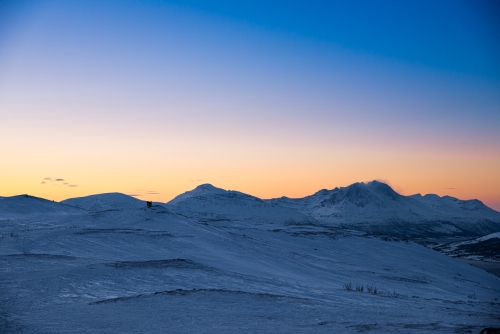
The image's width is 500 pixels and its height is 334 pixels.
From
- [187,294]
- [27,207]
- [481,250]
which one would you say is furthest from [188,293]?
[481,250]

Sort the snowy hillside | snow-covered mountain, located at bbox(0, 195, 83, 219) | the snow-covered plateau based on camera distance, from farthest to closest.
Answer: the snowy hillside → snow-covered mountain, located at bbox(0, 195, 83, 219) → the snow-covered plateau

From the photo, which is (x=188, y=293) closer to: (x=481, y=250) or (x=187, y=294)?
(x=187, y=294)

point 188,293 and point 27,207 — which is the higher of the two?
point 27,207

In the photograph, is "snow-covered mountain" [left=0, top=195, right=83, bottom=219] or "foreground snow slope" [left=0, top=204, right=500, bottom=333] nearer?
"foreground snow slope" [left=0, top=204, right=500, bottom=333]

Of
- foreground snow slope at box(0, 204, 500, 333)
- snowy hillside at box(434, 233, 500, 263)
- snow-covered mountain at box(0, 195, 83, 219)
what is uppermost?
snow-covered mountain at box(0, 195, 83, 219)

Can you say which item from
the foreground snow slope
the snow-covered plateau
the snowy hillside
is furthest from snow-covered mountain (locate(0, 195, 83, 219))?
the snowy hillside

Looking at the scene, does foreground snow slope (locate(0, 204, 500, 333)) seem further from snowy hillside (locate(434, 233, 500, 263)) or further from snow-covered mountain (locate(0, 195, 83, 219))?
snowy hillside (locate(434, 233, 500, 263))

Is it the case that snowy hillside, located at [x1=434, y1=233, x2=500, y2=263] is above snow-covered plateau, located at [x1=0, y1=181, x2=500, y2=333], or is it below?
below

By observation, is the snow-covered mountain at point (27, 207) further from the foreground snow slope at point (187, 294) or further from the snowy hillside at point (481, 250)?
the snowy hillside at point (481, 250)

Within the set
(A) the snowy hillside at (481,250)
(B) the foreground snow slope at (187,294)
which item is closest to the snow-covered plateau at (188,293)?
(B) the foreground snow slope at (187,294)

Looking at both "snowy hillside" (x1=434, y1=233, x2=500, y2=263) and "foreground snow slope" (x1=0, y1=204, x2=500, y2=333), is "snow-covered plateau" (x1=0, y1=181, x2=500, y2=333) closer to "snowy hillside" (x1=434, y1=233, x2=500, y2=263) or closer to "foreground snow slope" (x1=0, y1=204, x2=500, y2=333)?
"foreground snow slope" (x1=0, y1=204, x2=500, y2=333)

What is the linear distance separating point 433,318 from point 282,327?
479 centimetres

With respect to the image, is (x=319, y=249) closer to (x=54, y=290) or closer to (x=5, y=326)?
(x=54, y=290)

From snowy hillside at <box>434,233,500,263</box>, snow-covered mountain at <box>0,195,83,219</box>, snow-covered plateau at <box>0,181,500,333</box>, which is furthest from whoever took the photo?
A: snowy hillside at <box>434,233,500,263</box>
